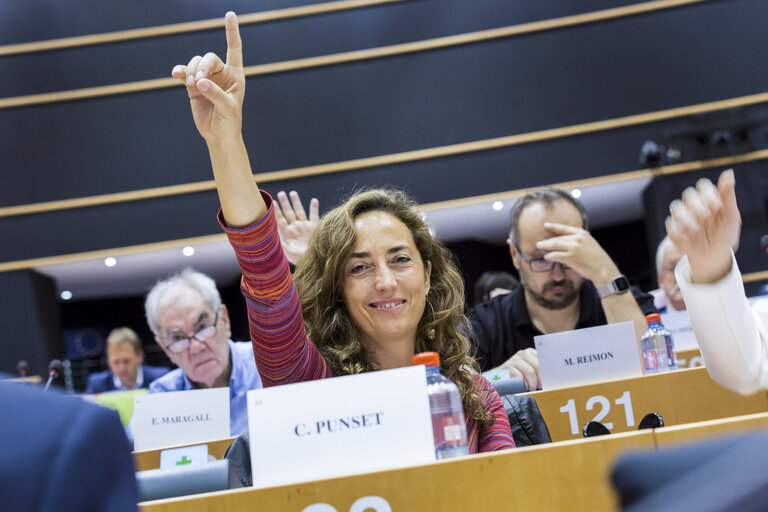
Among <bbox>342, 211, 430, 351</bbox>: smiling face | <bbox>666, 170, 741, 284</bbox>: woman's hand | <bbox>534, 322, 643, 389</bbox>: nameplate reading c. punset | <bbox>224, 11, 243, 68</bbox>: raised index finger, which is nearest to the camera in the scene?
<bbox>666, 170, 741, 284</bbox>: woman's hand

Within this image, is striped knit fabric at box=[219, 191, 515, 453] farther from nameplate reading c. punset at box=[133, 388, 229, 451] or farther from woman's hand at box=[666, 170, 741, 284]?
nameplate reading c. punset at box=[133, 388, 229, 451]

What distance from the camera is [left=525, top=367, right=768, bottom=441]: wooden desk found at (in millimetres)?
2074

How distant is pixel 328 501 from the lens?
1.08 m

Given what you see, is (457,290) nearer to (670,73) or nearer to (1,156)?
(670,73)

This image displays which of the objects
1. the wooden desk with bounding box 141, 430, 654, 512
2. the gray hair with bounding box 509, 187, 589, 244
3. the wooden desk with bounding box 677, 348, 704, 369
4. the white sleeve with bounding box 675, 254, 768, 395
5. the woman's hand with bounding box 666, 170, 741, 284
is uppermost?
the gray hair with bounding box 509, 187, 589, 244

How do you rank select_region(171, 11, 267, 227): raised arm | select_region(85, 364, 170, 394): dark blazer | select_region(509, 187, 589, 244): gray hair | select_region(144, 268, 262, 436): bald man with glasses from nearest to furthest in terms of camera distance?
select_region(171, 11, 267, 227): raised arm < select_region(509, 187, 589, 244): gray hair < select_region(144, 268, 262, 436): bald man with glasses < select_region(85, 364, 170, 394): dark blazer

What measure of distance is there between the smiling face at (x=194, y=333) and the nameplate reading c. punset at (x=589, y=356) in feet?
5.07

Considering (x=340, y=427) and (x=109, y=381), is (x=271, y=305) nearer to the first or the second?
(x=340, y=427)

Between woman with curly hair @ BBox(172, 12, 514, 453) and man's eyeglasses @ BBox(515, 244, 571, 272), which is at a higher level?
man's eyeglasses @ BBox(515, 244, 571, 272)

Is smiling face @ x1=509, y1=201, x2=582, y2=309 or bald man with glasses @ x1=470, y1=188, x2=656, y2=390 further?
smiling face @ x1=509, y1=201, x2=582, y2=309

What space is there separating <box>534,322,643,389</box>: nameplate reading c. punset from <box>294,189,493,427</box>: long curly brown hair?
1.64 feet

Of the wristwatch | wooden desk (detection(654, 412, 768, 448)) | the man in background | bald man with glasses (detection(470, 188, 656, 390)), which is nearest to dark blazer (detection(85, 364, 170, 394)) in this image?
the man in background

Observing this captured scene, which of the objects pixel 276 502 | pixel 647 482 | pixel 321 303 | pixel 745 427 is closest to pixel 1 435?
pixel 647 482

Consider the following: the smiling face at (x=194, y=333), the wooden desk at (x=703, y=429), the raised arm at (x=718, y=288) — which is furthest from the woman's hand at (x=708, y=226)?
the smiling face at (x=194, y=333)
